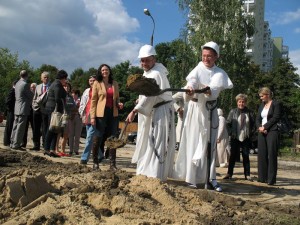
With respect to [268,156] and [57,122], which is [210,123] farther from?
[57,122]

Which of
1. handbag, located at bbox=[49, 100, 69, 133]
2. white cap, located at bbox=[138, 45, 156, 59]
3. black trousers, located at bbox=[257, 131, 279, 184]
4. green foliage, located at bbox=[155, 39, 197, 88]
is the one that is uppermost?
green foliage, located at bbox=[155, 39, 197, 88]

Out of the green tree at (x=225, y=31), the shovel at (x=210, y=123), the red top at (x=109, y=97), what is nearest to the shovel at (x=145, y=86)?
the shovel at (x=210, y=123)

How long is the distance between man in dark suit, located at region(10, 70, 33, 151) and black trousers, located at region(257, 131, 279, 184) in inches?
219

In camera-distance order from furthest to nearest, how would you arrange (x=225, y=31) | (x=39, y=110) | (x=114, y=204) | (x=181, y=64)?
(x=181, y=64), (x=225, y=31), (x=39, y=110), (x=114, y=204)

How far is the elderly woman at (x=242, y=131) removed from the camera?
29.5 feet

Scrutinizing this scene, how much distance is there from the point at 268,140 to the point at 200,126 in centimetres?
217

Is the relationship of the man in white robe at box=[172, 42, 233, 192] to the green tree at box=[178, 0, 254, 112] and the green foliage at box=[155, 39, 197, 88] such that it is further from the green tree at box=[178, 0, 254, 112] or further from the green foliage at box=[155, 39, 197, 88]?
the green foliage at box=[155, 39, 197, 88]

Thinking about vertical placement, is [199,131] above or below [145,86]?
below

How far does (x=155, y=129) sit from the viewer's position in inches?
278

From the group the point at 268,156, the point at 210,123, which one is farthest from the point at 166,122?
the point at 268,156

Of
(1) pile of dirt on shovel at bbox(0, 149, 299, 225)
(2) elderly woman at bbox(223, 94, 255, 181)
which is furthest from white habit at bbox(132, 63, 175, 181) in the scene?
(2) elderly woman at bbox(223, 94, 255, 181)

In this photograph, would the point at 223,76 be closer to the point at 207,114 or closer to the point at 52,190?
the point at 207,114

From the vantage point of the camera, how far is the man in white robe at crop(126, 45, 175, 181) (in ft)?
23.0

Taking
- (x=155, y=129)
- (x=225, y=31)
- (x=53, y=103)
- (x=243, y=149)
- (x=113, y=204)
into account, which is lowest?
(x=113, y=204)
